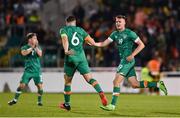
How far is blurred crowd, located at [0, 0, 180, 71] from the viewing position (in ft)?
100.0

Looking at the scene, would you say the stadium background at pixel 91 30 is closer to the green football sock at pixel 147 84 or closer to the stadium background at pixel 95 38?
the stadium background at pixel 95 38

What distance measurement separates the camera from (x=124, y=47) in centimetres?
1728

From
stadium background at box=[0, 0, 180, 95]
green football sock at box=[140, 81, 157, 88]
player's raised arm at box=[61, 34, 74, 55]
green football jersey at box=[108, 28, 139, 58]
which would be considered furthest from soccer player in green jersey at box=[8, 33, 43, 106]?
stadium background at box=[0, 0, 180, 95]

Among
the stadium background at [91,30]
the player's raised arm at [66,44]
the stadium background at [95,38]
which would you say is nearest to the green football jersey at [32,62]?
the player's raised arm at [66,44]

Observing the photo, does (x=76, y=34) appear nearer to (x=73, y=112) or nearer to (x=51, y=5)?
(x=73, y=112)

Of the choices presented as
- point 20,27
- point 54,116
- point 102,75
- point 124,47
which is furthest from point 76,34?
point 20,27

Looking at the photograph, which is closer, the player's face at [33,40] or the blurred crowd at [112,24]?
the player's face at [33,40]

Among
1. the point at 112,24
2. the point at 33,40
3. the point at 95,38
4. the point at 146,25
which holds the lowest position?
the point at 33,40

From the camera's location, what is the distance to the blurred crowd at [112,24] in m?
30.5

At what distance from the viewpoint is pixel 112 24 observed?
1267 inches

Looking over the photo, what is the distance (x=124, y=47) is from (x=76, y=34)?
1352 mm

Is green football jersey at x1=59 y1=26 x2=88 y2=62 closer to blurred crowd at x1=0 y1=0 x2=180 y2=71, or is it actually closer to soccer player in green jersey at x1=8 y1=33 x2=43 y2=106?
soccer player in green jersey at x1=8 y1=33 x2=43 y2=106

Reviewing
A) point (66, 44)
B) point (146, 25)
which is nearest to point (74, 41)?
point (66, 44)

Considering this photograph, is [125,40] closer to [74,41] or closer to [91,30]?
[74,41]
